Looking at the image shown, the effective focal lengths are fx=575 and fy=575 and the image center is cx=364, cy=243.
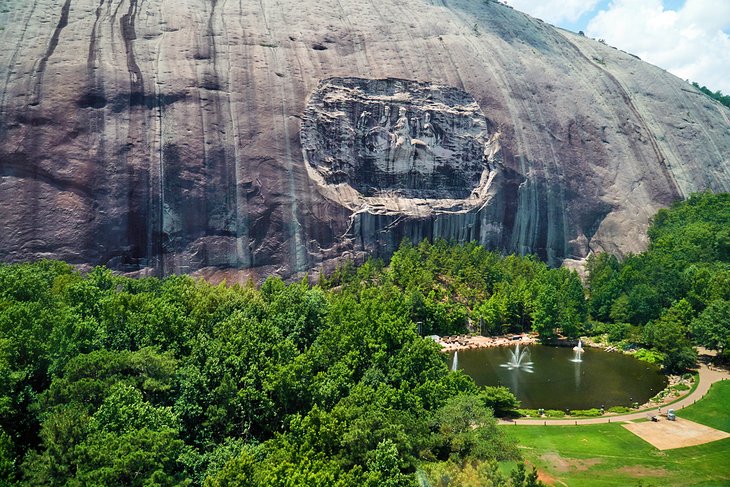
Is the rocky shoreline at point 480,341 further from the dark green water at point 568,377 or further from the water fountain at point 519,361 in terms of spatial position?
the water fountain at point 519,361

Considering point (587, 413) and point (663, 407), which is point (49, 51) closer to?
point (587, 413)

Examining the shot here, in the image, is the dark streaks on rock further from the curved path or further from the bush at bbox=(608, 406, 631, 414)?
the bush at bbox=(608, 406, 631, 414)

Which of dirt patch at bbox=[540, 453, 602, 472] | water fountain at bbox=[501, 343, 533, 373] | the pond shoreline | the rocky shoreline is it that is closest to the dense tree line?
dirt patch at bbox=[540, 453, 602, 472]

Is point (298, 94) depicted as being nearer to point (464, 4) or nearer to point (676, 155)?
point (464, 4)

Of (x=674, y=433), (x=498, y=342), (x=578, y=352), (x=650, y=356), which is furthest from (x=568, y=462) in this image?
(x=498, y=342)

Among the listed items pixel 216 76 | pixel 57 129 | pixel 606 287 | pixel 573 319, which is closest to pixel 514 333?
pixel 573 319
